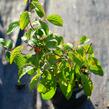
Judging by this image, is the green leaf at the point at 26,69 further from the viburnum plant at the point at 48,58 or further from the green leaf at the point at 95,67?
the green leaf at the point at 95,67

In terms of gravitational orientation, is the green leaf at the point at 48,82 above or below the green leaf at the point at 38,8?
below

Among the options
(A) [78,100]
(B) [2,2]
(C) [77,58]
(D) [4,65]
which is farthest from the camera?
(B) [2,2]

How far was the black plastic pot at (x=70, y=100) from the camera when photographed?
5.46 ft

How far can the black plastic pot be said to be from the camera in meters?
1.67

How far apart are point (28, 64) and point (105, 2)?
1.32 m

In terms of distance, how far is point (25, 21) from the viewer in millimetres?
1214

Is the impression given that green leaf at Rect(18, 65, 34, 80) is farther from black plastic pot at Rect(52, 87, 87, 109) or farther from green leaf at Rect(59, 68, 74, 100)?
black plastic pot at Rect(52, 87, 87, 109)

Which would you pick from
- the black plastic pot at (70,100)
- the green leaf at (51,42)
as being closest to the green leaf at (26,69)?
the green leaf at (51,42)

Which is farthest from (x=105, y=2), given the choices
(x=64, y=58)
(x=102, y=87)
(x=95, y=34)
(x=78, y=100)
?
(x=64, y=58)

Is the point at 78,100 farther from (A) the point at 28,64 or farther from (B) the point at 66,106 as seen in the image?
(A) the point at 28,64

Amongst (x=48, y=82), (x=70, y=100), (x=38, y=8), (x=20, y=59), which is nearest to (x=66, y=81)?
(x=48, y=82)

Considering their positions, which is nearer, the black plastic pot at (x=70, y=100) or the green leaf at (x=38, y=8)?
the green leaf at (x=38, y=8)

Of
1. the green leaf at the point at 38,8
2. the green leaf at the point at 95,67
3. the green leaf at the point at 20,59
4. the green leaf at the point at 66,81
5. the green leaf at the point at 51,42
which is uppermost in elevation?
the green leaf at the point at 38,8

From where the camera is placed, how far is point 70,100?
1.70 m
